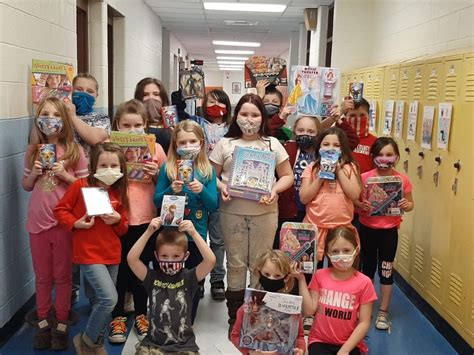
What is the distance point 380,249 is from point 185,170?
148 cm

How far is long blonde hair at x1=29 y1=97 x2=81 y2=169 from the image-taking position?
9.09 feet

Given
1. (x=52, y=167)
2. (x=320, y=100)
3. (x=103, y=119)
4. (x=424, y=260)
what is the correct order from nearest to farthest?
1. (x=52, y=167)
2. (x=103, y=119)
3. (x=320, y=100)
4. (x=424, y=260)

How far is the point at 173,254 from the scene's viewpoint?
2.42 meters

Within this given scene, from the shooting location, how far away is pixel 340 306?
2.38 m

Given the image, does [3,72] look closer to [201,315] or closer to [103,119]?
[103,119]

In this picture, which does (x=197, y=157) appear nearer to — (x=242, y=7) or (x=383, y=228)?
(x=383, y=228)

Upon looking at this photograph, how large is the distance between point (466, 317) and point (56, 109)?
2604mm

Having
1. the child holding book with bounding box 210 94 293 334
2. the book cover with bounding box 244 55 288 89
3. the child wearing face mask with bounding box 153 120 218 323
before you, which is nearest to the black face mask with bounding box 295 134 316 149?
the child holding book with bounding box 210 94 293 334

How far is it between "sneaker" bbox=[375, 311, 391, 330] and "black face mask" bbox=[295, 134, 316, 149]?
121 centimetres

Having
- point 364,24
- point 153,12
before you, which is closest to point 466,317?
point 364,24

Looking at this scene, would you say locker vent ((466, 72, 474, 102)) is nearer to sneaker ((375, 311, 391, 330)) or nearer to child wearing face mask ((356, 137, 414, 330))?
child wearing face mask ((356, 137, 414, 330))

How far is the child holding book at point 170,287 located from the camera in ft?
7.91

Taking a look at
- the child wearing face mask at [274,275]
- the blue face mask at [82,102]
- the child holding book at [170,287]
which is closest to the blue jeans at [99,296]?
the child holding book at [170,287]

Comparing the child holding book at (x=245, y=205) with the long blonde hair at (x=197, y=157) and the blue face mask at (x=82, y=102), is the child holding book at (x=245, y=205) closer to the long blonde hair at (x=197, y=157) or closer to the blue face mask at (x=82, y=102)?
the long blonde hair at (x=197, y=157)
